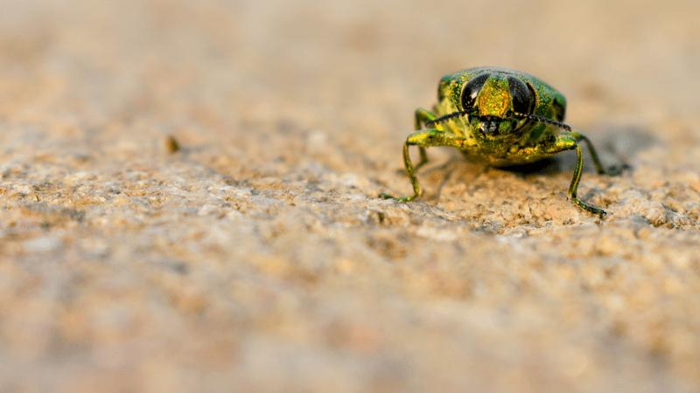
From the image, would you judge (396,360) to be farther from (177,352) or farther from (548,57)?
(548,57)

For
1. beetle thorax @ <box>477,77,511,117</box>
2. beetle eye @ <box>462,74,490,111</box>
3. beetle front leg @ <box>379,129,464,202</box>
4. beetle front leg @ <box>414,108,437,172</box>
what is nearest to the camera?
beetle thorax @ <box>477,77,511,117</box>

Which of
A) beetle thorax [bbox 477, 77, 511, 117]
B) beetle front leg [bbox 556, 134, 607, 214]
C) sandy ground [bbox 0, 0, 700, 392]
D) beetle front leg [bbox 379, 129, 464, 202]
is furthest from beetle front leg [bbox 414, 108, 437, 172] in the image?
beetle front leg [bbox 556, 134, 607, 214]

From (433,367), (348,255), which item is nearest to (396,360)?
(433,367)

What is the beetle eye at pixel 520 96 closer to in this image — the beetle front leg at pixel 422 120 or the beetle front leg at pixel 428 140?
the beetle front leg at pixel 428 140

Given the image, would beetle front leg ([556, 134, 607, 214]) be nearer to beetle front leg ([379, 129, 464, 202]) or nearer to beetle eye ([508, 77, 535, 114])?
beetle eye ([508, 77, 535, 114])

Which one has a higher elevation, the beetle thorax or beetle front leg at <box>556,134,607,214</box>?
the beetle thorax

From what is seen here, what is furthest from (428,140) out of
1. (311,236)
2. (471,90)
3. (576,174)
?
(311,236)

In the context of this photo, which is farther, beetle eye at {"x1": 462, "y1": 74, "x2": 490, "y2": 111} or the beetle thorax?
beetle eye at {"x1": 462, "y1": 74, "x2": 490, "y2": 111}
